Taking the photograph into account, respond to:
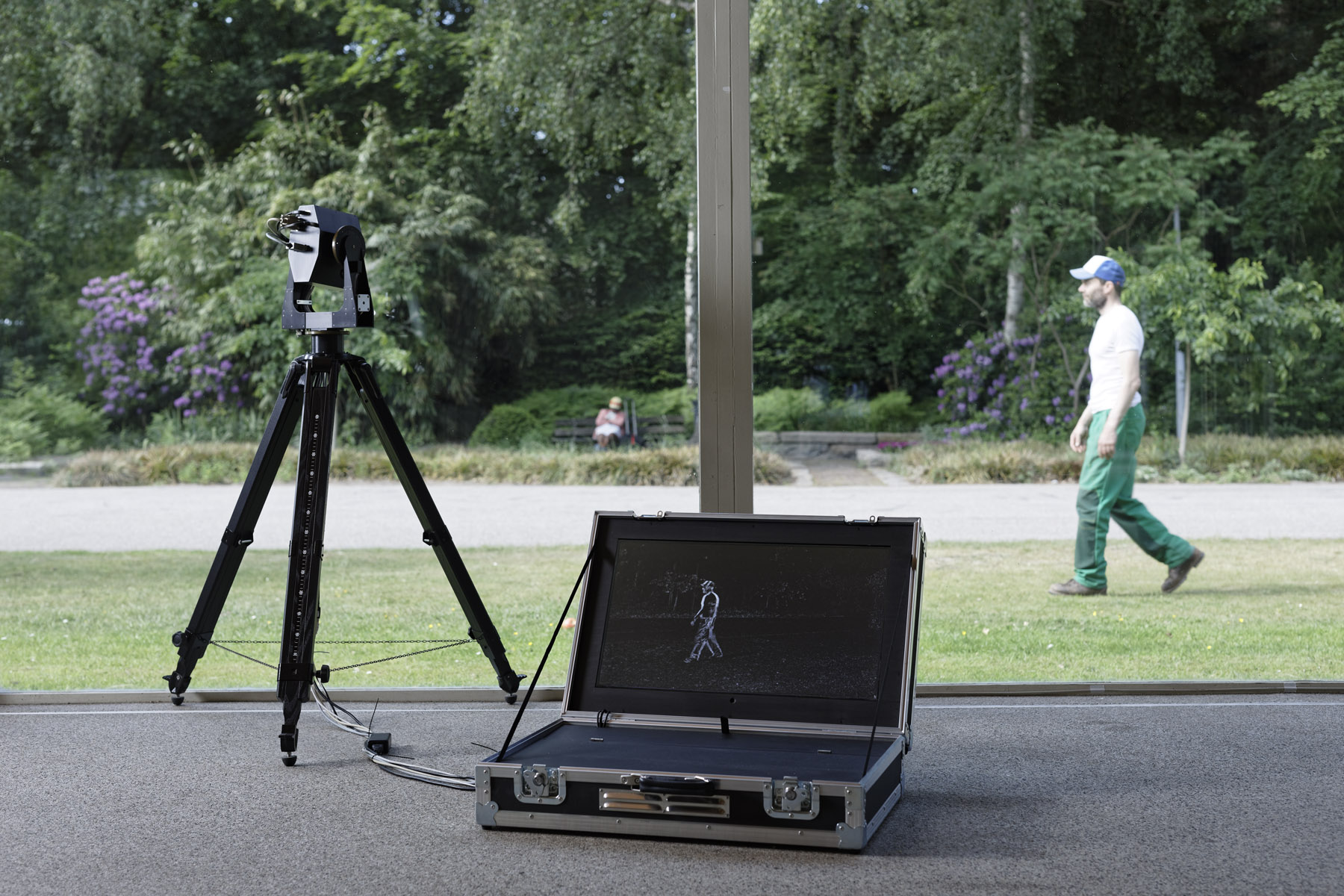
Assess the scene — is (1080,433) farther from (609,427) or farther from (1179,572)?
(609,427)

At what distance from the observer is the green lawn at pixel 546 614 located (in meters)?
3.76

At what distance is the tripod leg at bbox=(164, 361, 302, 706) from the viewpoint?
2654 mm

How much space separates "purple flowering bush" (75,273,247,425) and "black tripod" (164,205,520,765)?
3.89 feet

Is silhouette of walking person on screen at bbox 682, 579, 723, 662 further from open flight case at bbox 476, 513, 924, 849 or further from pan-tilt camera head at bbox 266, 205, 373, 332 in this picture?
pan-tilt camera head at bbox 266, 205, 373, 332

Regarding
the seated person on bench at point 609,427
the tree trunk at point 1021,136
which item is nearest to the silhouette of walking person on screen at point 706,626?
the seated person on bench at point 609,427

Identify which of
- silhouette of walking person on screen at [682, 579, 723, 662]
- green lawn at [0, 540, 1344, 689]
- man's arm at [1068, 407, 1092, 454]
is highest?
man's arm at [1068, 407, 1092, 454]

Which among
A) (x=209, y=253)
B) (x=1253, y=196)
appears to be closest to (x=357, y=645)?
(x=209, y=253)

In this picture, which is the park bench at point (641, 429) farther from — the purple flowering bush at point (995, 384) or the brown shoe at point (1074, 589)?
the brown shoe at point (1074, 589)

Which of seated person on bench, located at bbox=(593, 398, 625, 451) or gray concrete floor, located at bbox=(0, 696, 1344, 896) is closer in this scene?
gray concrete floor, located at bbox=(0, 696, 1344, 896)

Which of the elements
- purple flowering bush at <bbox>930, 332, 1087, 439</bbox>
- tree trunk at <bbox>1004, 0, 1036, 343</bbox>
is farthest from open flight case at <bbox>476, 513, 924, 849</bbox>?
tree trunk at <bbox>1004, 0, 1036, 343</bbox>

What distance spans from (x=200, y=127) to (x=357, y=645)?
66.9 inches

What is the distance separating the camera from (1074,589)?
12.7ft

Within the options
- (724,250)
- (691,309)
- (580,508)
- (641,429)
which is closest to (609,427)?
(641,429)

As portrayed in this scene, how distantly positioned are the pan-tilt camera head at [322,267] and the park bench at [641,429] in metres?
1.20
